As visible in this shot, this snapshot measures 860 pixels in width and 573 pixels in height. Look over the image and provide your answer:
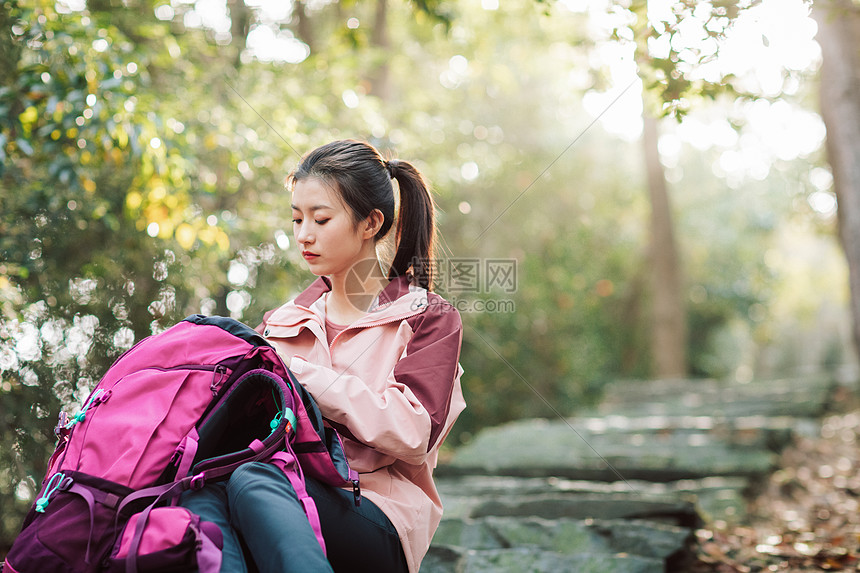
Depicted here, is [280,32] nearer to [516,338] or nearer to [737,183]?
[516,338]

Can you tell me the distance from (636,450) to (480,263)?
3923 mm

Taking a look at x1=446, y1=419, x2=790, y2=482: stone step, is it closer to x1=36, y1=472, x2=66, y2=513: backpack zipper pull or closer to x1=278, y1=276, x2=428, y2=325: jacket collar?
x1=278, y1=276, x2=428, y2=325: jacket collar

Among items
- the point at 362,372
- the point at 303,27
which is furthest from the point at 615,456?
the point at 303,27

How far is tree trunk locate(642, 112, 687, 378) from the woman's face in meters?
8.85

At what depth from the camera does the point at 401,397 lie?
1759 millimetres

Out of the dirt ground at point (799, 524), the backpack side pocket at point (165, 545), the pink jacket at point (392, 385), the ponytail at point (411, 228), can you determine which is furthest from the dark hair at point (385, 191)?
the dirt ground at point (799, 524)

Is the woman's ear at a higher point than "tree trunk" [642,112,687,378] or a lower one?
higher

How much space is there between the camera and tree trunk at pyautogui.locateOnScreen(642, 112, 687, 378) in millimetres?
10180

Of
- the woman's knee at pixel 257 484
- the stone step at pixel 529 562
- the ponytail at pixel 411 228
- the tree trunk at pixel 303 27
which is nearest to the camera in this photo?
the woman's knee at pixel 257 484

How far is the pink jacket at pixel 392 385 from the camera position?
1740 millimetres

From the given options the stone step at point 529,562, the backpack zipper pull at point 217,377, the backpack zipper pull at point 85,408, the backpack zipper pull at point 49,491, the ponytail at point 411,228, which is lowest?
the stone step at point 529,562

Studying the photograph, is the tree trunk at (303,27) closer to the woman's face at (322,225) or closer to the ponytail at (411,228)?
the ponytail at (411,228)

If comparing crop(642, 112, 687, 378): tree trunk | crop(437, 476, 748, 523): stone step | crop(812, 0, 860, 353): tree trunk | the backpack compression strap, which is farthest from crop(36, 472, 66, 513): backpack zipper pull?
crop(642, 112, 687, 378): tree trunk

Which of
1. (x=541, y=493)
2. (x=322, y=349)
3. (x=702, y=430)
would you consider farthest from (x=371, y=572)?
(x=702, y=430)
